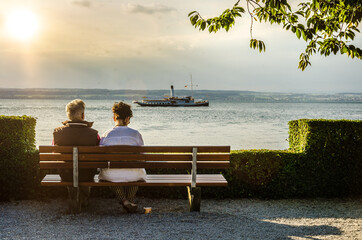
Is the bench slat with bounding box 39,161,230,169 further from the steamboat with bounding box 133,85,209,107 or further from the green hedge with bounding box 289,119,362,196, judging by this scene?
the steamboat with bounding box 133,85,209,107

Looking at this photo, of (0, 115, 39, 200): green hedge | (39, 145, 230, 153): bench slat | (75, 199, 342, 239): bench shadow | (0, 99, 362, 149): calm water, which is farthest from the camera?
(0, 99, 362, 149): calm water

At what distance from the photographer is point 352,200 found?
8195mm

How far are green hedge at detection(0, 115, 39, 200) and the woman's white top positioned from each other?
191 centimetres

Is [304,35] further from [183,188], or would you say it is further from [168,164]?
[183,188]

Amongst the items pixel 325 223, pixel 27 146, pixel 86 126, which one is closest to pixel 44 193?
pixel 27 146

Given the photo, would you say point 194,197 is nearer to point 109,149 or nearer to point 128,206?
point 128,206

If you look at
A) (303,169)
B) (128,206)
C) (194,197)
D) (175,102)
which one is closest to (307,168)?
(303,169)

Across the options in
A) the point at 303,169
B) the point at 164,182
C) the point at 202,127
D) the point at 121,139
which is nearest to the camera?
the point at 121,139

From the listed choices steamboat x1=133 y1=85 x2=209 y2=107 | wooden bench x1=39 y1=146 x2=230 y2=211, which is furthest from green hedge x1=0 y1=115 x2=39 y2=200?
steamboat x1=133 y1=85 x2=209 y2=107

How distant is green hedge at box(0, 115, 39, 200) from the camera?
7410 millimetres

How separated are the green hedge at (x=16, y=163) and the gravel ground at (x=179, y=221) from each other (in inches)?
10.1

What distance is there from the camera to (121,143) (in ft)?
20.2

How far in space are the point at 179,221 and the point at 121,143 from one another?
1394mm

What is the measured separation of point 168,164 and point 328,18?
345cm
